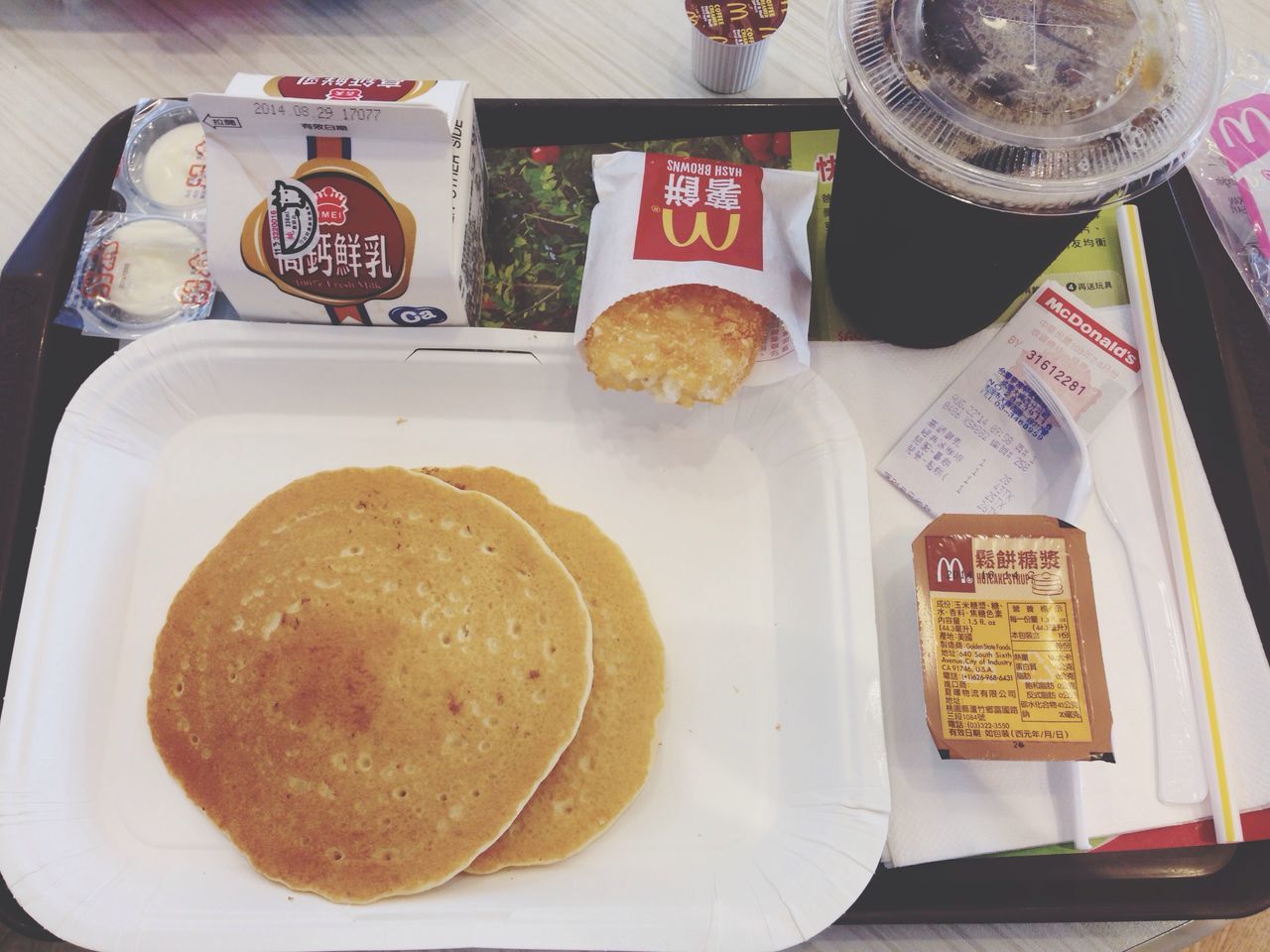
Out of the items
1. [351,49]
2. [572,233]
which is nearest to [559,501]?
[572,233]

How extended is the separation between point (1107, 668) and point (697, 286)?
80 cm

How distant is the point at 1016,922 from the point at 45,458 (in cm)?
156

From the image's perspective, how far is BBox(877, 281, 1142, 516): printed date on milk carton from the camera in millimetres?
1201

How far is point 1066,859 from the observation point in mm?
1059

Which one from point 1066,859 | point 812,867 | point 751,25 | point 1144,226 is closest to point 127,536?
point 812,867

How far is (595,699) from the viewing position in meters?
1.12

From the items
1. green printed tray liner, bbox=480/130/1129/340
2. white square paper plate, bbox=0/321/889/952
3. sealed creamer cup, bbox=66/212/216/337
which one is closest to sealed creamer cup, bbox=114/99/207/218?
sealed creamer cup, bbox=66/212/216/337

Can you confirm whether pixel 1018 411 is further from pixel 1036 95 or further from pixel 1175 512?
pixel 1036 95

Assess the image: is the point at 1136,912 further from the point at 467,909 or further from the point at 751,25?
the point at 751,25

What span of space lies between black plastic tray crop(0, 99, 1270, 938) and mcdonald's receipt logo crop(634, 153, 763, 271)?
0.48 ft

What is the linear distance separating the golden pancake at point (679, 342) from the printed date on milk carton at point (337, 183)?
0.79ft

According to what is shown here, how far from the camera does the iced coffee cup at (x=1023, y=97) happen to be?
2.83ft

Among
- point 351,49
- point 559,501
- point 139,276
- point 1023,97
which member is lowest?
point 559,501

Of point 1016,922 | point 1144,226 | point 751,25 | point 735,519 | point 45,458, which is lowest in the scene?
point 1016,922
